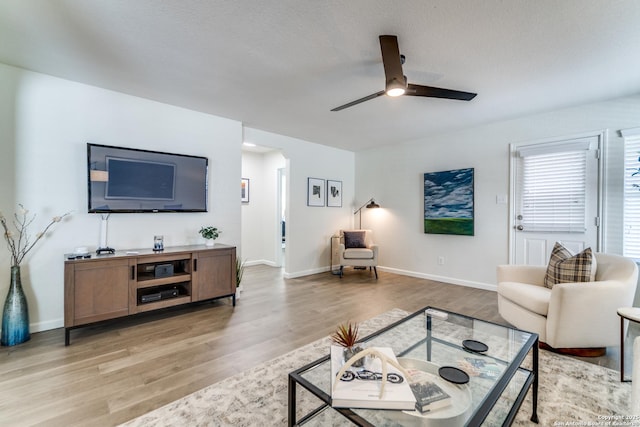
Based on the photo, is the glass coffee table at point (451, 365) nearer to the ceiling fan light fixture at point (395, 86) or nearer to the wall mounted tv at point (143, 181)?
the ceiling fan light fixture at point (395, 86)

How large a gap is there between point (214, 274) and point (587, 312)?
11.3ft

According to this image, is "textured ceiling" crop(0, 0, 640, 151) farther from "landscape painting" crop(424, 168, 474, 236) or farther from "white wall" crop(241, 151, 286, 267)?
"white wall" crop(241, 151, 286, 267)

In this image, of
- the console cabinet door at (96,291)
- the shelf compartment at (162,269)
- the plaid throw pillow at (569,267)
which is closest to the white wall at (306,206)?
the shelf compartment at (162,269)

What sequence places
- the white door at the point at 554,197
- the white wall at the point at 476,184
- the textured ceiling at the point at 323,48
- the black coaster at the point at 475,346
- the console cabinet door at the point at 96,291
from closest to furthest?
the black coaster at the point at 475,346, the textured ceiling at the point at 323,48, the console cabinet door at the point at 96,291, the white wall at the point at 476,184, the white door at the point at 554,197

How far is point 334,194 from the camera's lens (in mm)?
5715

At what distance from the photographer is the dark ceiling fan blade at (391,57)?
2055 millimetres

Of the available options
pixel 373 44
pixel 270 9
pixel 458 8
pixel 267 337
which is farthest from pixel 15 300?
pixel 458 8

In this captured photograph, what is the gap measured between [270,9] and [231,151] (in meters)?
2.36

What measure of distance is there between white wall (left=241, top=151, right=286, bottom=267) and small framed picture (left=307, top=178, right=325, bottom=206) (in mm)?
946

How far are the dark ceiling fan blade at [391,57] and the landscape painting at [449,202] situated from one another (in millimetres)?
2920

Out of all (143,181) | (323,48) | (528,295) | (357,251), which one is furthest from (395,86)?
(357,251)

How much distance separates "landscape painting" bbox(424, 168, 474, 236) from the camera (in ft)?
14.5

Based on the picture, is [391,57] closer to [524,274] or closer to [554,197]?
[524,274]

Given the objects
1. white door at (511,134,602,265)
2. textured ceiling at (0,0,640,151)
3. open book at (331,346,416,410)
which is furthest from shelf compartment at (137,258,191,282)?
white door at (511,134,602,265)
